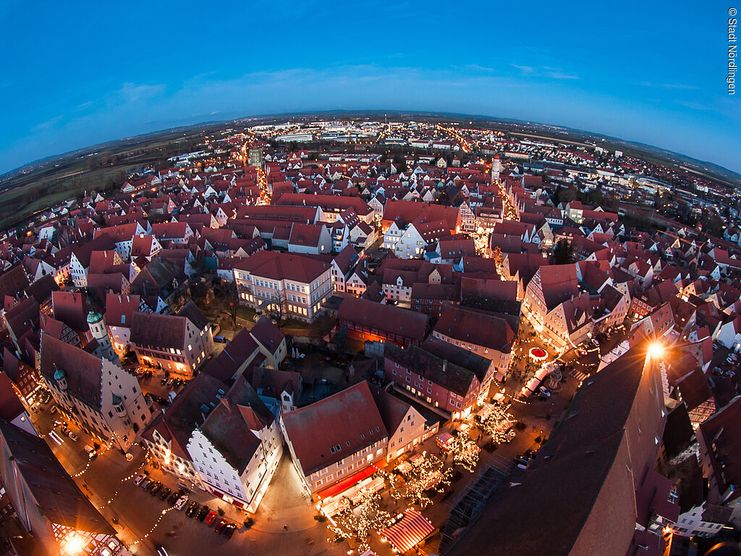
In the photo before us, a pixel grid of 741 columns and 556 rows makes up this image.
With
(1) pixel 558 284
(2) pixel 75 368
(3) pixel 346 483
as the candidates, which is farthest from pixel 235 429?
(1) pixel 558 284

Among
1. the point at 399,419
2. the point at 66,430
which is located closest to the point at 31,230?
the point at 66,430

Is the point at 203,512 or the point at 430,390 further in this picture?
the point at 430,390

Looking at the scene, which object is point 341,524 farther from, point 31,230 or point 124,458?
point 31,230

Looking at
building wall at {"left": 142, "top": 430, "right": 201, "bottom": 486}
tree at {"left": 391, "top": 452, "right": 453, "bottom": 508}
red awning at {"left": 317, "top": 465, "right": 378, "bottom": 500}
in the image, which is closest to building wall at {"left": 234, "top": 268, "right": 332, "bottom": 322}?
building wall at {"left": 142, "top": 430, "right": 201, "bottom": 486}

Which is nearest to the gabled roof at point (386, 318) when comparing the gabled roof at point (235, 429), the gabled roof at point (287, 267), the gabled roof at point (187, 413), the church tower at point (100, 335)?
the gabled roof at point (287, 267)

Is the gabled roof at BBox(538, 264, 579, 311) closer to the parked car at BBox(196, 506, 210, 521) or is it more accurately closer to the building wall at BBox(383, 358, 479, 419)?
the building wall at BBox(383, 358, 479, 419)

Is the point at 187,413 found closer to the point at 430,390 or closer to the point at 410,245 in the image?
the point at 430,390
